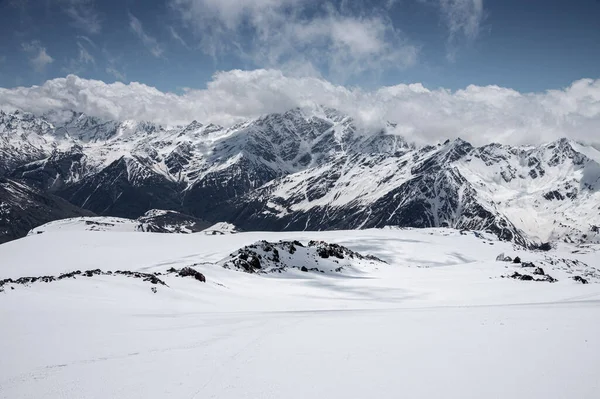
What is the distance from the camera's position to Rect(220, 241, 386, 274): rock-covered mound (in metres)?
44.4

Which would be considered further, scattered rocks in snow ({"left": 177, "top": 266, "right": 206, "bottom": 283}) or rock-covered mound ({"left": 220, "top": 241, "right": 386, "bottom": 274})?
rock-covered mound ({"left": 220, "top": 241, "right": 386, "bottom": 274})

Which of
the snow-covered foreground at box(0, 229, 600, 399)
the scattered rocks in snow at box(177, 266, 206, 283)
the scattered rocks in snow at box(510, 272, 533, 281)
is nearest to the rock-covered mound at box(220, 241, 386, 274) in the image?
the scattered rocks in snow at box(177, 266, 206, 283)

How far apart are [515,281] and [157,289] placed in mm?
34004

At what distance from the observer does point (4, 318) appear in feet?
45.5

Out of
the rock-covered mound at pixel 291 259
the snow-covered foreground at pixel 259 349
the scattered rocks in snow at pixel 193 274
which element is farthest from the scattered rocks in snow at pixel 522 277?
the scattered rocks in snow at pixel 193 274

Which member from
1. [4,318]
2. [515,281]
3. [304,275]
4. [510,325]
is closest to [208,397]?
[4,318]

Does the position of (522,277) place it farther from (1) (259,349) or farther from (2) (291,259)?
(1) (259,349)

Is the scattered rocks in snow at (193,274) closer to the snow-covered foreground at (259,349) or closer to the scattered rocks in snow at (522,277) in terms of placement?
the snow-covered foreground at (259,349)

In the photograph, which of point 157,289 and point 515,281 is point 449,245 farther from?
point 157,289

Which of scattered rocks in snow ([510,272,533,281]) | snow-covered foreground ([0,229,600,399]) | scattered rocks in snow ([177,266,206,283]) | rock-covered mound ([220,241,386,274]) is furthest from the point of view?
rock-covered mound ([220,241,386,274])

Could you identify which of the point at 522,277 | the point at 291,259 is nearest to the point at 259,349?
the point at 291,259

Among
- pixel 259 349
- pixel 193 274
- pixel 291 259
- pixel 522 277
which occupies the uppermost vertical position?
pixel 291 259

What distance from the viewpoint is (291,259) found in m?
50.4

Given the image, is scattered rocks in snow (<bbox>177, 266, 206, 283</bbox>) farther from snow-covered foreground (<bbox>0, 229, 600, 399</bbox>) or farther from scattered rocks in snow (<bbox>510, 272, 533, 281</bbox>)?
scattered rocks in snow (<bbox>510, 272, 533, 281</bbox>)
